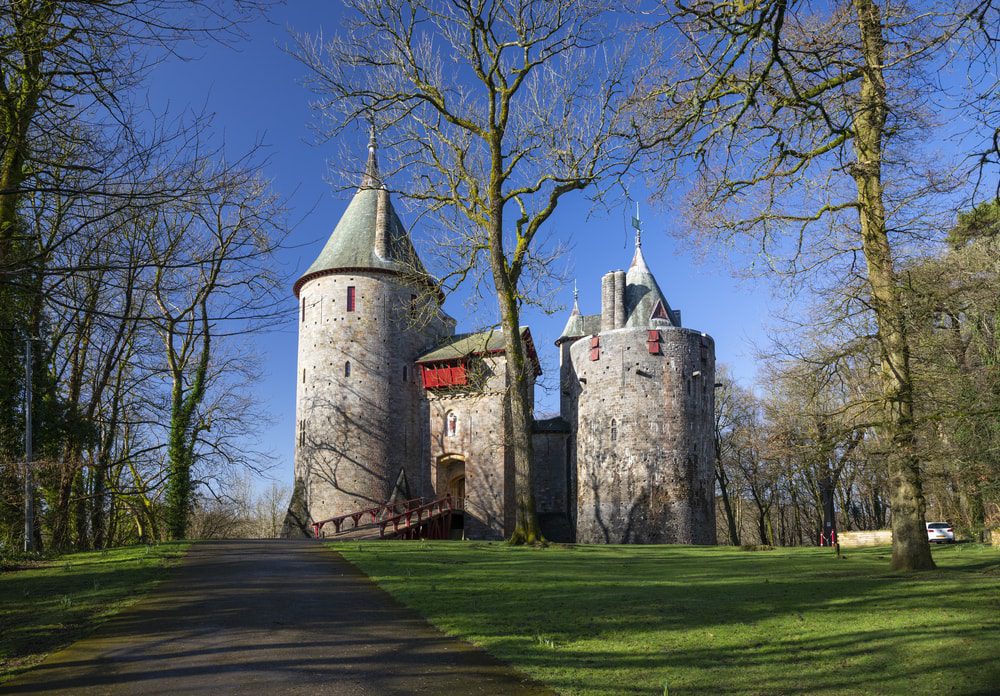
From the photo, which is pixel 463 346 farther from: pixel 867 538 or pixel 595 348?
pixel 867 538

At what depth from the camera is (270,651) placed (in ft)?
21.3

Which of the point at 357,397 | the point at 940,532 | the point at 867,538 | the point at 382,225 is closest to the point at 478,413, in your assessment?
the point at 357,397

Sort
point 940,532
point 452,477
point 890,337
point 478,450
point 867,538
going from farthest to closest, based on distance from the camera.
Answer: point 452,477 < point 478,450 < point 940,532 < point 867,538 < point 890,337

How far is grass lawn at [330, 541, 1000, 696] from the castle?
62.7ft

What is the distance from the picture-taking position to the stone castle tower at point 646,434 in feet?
99.5

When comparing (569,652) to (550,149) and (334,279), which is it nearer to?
(550,149)

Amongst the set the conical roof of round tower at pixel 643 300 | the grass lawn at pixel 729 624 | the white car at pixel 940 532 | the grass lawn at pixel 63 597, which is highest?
the conical roof of round tower at pixel 643 300

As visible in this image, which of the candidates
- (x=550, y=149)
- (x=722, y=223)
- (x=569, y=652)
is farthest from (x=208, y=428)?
(x=569, y=652)

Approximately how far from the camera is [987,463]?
11.2m

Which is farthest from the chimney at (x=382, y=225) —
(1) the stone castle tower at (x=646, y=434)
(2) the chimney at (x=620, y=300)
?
(2) the chimney at (x=620, y=300)

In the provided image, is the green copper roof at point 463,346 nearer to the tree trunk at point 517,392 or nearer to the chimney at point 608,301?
the chimney at point 608,301

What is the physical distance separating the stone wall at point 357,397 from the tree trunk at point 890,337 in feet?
74.7

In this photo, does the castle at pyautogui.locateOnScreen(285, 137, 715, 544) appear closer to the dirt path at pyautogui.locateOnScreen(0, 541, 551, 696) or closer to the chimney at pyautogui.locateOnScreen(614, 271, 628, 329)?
the chimney at pyautogui.locateOnScreen(614, 271, 628, 329)

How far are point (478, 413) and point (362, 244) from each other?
30.3 ft
